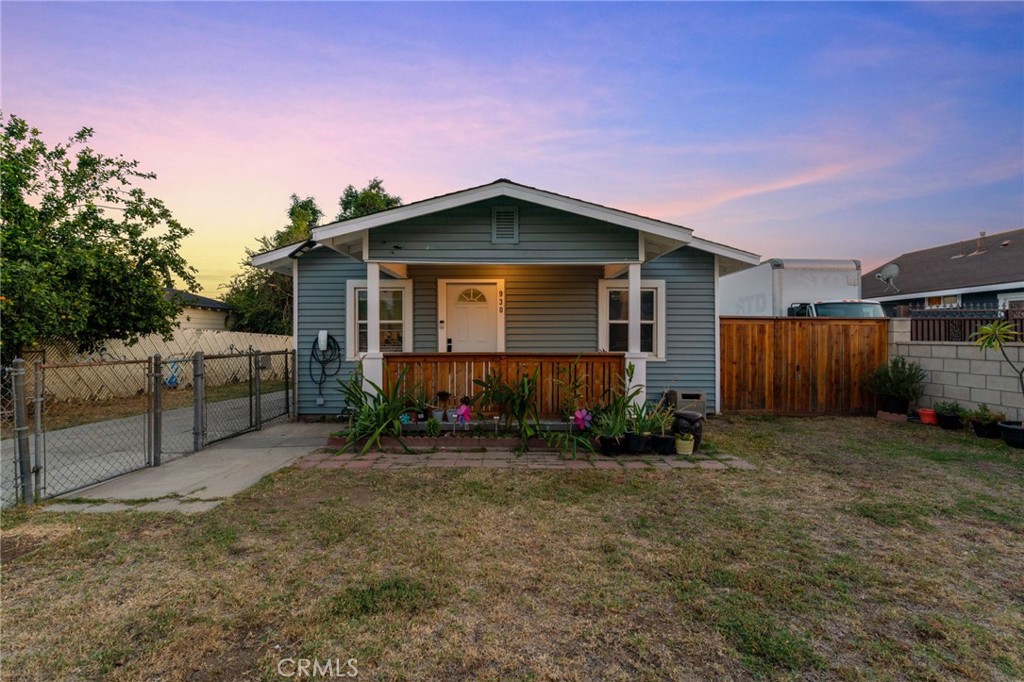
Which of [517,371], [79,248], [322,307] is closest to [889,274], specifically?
[517,371]

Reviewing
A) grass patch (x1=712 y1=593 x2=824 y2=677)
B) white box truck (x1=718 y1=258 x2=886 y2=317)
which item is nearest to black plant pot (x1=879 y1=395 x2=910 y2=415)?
white box truck (x1=718 y1=258 x2=886 y2=317)

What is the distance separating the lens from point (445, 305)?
8.33 m

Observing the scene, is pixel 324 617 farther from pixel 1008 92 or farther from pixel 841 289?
pixel 1008 92

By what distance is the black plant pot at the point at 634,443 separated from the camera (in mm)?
5551

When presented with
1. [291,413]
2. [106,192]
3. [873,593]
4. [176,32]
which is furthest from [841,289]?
[106,192]

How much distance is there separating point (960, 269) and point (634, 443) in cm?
1788

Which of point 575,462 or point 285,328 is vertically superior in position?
point 285,328

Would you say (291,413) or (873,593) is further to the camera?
(291,413)

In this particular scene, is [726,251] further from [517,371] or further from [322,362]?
[322,362]

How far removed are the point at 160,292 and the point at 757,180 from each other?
13815 millimetres

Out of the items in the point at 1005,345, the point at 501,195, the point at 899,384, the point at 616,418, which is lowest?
the point at 616,418

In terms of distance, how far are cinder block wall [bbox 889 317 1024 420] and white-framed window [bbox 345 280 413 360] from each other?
8.65 m

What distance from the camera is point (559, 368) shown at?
6.26 metres

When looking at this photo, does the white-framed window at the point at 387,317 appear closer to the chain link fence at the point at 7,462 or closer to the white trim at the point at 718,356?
the chain link fence at the point at 7,462
